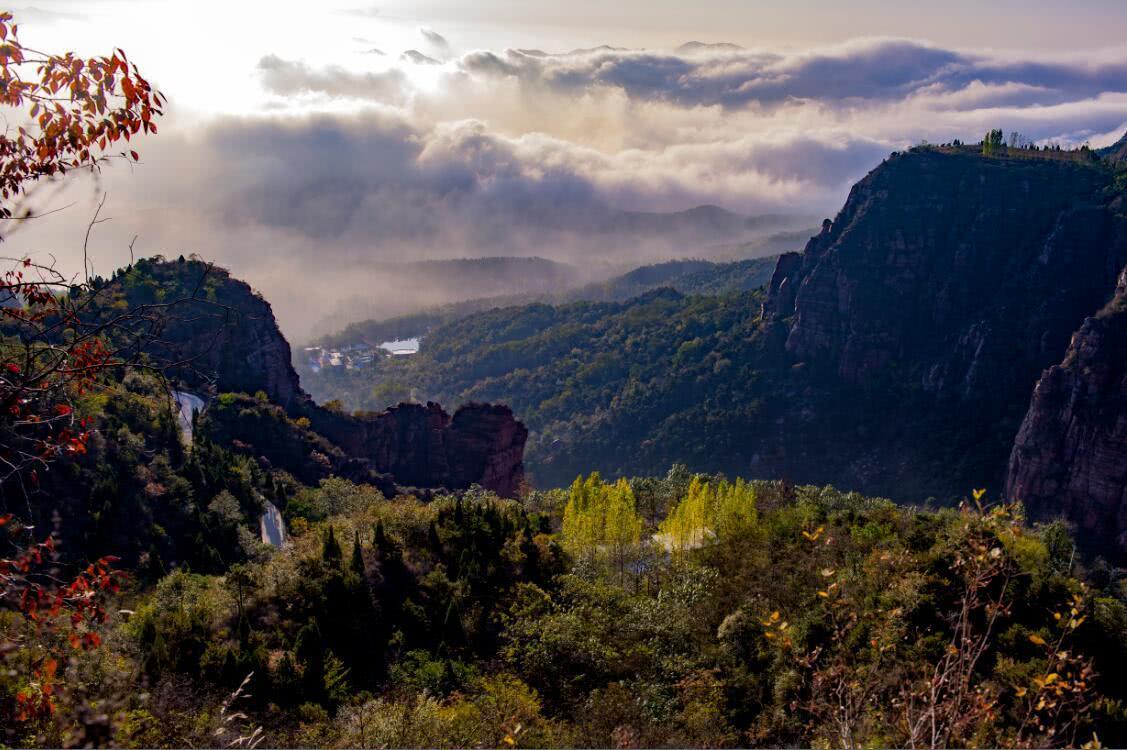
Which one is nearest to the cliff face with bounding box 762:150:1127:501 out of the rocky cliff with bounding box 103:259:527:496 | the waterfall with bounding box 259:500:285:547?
the rocky cliff with bounding box 103:259:527:496

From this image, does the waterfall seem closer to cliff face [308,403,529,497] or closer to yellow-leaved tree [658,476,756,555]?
cliff face [308,403,529,497]

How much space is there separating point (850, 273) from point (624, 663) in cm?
13326

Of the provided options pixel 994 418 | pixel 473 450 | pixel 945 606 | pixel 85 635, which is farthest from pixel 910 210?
pixel 85 635

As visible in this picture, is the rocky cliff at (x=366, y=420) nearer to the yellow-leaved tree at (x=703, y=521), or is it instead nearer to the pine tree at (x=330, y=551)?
the yellow-leaved tree at (x=703, y=521)

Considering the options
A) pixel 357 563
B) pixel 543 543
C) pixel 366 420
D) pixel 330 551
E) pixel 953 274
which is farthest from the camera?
pixel 953 274

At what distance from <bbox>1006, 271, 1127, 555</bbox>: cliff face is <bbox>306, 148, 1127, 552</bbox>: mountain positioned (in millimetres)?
11791

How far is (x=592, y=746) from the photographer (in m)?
25.5

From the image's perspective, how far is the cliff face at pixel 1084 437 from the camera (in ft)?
324

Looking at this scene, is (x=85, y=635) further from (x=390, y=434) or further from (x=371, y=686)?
(x=390, y=434)

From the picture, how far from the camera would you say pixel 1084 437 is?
10375cm

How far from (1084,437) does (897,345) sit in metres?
46.8

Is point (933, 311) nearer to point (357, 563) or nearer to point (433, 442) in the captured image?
point (433, 442)

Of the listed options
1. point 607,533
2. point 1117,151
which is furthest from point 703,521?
point 1117,151

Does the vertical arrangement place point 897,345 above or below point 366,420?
above
